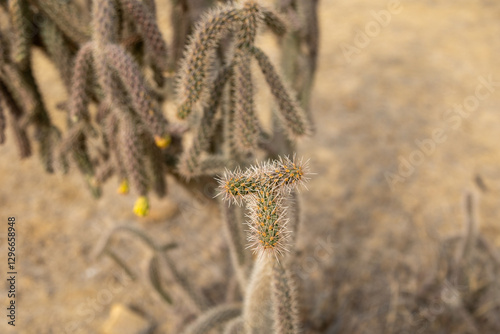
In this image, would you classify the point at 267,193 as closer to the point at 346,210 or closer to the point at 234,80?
the point at 234,80

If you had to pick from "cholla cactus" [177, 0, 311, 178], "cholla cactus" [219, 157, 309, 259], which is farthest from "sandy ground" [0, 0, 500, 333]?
"cholla cactus" [219, 157, 309, 259]

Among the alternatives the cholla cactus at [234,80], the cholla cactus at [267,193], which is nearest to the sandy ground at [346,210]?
the cholla cactus at [234,80]

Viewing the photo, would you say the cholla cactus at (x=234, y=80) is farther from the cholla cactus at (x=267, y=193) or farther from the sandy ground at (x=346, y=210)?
the sandy ground at (x=346, y=210)

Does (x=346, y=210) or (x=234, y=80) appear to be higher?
(x=234, y=80)

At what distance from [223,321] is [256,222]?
1.22 meters

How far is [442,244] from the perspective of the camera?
2.98 metres

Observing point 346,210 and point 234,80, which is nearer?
point 234,80

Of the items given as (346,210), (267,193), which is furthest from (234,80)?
(346,210)

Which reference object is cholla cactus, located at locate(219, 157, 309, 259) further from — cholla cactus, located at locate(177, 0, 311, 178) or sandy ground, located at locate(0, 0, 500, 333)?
sandy ground, located at locate(0, 0, 500, 333)

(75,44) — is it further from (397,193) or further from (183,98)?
(397,193)

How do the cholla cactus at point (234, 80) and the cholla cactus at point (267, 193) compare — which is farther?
the cholla cactus at point (234, 80)

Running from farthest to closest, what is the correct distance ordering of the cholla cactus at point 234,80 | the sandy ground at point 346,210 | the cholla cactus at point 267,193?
the sandy ground at point 346,210 → the cholla cactus at point 234,80 → the cholla cactus at point 267,193

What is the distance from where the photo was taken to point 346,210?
3.79m

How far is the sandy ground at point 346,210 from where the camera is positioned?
3.01 m
